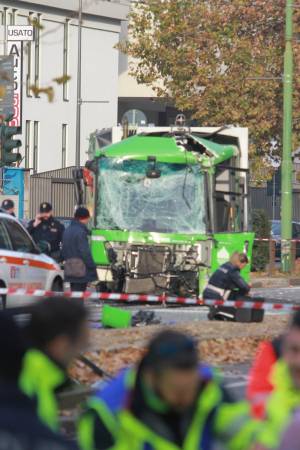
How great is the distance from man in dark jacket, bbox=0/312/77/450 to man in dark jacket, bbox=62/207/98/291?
51.3ft

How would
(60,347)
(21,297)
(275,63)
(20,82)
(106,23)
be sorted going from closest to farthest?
(60,347) < (21,297) < (275,63) < (20,82) < (106,23)

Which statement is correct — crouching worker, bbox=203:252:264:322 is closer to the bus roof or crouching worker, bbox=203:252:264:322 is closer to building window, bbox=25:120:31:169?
the bus roof

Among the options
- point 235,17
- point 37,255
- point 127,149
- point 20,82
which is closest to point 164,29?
point 235,17

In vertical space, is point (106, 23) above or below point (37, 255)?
above

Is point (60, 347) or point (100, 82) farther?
point (100, 82)

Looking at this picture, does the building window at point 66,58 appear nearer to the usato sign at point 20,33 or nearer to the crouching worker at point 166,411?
the usato sign at point 20,33

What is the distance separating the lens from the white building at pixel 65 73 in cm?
6203

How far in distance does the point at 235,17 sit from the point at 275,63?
73.8 inches

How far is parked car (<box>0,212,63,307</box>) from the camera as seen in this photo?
20.1m

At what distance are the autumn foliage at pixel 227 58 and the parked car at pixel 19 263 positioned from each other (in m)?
23.0

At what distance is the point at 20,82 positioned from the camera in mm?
55656

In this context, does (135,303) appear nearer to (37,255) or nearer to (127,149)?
(127,149)

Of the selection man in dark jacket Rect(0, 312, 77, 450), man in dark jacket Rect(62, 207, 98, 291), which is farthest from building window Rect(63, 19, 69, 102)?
man in dark jacket Rect(0, 312, 77, 450)

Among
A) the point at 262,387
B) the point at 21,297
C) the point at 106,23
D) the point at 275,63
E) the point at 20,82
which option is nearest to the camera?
the point at 262,387
